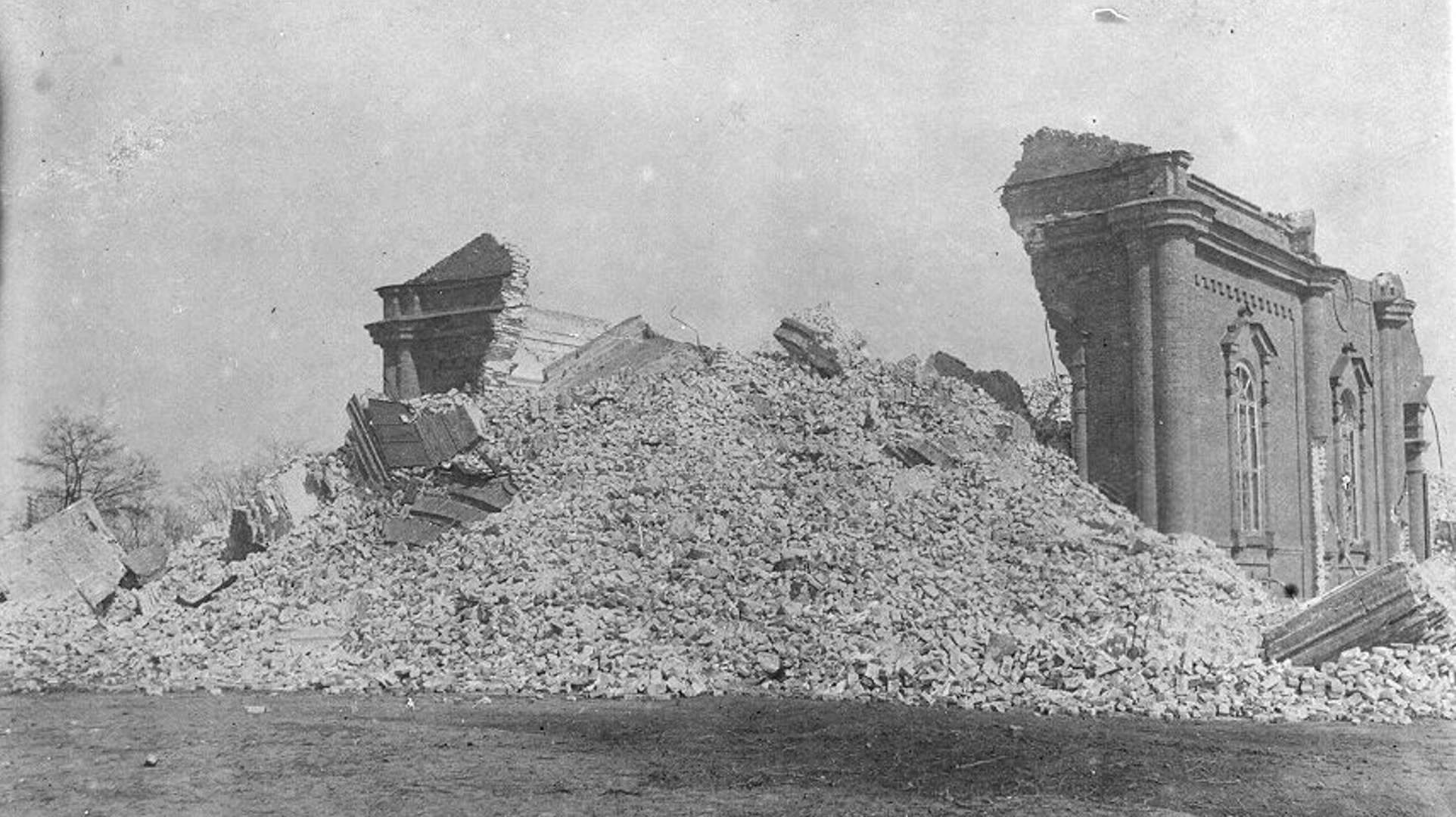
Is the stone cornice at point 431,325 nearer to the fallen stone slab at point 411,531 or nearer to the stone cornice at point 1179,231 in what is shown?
the fallen stone slab at point 411,531

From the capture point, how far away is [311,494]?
15.8m

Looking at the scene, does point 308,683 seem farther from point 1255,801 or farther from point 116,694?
point 1255,801

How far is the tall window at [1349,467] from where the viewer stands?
1914 cm

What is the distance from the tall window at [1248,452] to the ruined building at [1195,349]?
3 cm

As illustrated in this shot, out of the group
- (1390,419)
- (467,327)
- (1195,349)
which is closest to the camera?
(1195,349)

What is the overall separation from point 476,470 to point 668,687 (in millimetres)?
5668

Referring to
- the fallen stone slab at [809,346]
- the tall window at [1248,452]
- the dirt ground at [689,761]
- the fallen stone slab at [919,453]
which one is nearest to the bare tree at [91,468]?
the fallen stone slab at [809,346]

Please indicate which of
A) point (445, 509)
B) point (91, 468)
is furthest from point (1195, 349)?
point (91, 468)

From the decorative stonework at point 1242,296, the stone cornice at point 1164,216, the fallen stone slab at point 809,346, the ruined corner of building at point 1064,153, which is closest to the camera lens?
the stone cornice at point 1164,216

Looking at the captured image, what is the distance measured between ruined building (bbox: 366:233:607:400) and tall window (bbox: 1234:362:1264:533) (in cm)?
1126

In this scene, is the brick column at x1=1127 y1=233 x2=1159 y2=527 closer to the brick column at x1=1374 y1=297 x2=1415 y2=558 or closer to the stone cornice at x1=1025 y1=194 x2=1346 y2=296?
the stone cornice at x1=1025 y1=194 x2=1346 y2=296

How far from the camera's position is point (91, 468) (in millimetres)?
27953

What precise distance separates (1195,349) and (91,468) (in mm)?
24470

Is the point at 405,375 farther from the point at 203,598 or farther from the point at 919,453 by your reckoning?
the point at 919,453
